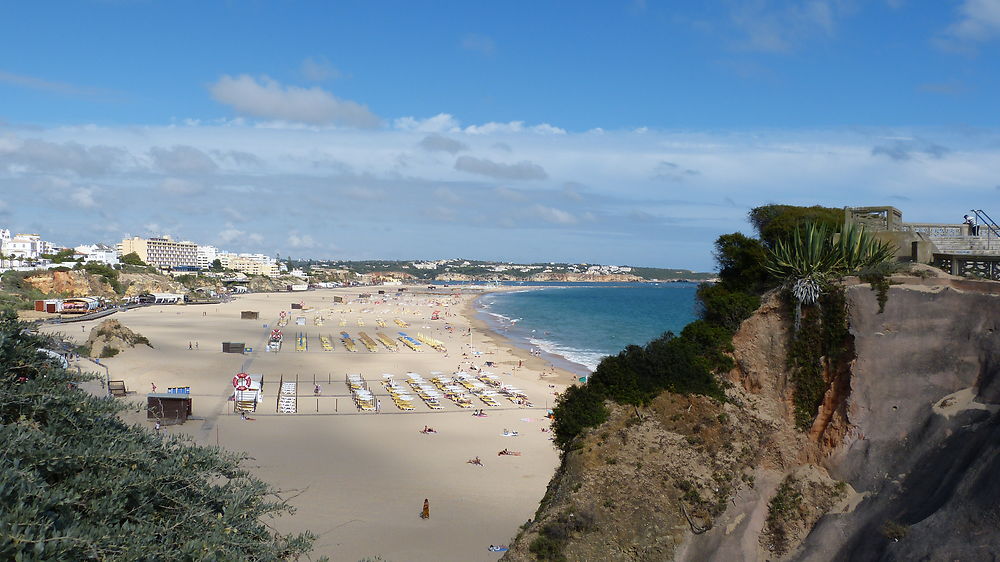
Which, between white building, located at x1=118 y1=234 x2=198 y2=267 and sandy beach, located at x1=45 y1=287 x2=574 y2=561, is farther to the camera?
white building, located at x1=118 y1=234 x2=198 y2=267

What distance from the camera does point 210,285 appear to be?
125 meters

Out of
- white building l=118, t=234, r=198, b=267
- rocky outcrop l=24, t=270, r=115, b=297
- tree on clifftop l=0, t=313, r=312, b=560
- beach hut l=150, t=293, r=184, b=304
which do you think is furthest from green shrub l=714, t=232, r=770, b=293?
white building l=118, t=234, r=198, b=267

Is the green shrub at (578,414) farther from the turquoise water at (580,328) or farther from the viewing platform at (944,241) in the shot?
the turquoise water at (580,328)

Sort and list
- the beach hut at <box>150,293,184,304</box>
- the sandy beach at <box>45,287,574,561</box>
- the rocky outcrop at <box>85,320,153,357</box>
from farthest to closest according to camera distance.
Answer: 1. the beach hut at <box>150,293,184,304</box>
2. the rocky outcrop at <box>85,320,153,357</box>
3. the sandy beach at <box>45,287,574,561</box>

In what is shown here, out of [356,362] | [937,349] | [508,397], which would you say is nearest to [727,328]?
[937,349]

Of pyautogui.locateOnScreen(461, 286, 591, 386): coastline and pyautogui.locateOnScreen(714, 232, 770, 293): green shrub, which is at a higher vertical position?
pyautogui.locateOnScreen(714, 232, 770, 293): green shrub

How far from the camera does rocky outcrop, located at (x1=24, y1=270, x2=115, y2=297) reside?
7662 centimetres

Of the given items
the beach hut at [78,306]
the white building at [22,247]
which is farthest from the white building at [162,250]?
the beach hut at [78,306]

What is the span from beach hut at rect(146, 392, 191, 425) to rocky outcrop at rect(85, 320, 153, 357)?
52.9 ft

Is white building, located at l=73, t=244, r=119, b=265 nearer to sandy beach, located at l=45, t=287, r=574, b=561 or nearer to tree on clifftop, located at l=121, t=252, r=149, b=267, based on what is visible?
tree on clifftop, located at l=121, t=252, r=149, b=267

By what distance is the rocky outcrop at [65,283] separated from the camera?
7662cm

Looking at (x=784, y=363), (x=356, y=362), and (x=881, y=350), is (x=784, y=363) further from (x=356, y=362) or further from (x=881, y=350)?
(x=356, y=362)

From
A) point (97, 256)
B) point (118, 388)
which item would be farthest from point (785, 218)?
point (97, 256)

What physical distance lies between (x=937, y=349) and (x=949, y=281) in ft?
4.45
